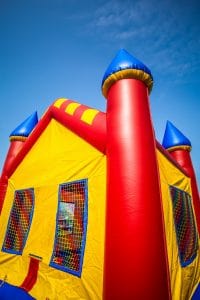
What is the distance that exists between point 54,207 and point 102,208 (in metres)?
1.08

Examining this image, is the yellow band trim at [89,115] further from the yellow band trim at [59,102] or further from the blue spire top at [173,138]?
the blue spire top at [173,138]

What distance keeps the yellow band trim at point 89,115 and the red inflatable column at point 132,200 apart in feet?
2.00

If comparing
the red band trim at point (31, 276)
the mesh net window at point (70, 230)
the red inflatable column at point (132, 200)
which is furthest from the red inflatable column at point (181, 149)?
the red band trim at point (31, 276)

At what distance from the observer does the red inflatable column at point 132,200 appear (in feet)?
4.94

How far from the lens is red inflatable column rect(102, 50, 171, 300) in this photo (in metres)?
1.50

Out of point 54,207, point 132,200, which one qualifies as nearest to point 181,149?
point 54,207

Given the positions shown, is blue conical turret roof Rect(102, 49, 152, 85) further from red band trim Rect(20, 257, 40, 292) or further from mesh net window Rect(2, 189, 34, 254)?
red band trim Rect(20, 257, 40, 292)

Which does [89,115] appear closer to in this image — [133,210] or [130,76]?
[130,76]

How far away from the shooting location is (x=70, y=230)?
300 centimetres

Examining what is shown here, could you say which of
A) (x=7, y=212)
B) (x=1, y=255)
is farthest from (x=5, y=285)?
(x=7, y=212)

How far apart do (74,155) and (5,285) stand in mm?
2316

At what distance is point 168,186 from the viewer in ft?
10.3

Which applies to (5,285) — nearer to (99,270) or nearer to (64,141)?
(99,270)

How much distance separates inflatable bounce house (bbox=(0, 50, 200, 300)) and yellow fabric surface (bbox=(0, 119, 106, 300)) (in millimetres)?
17
